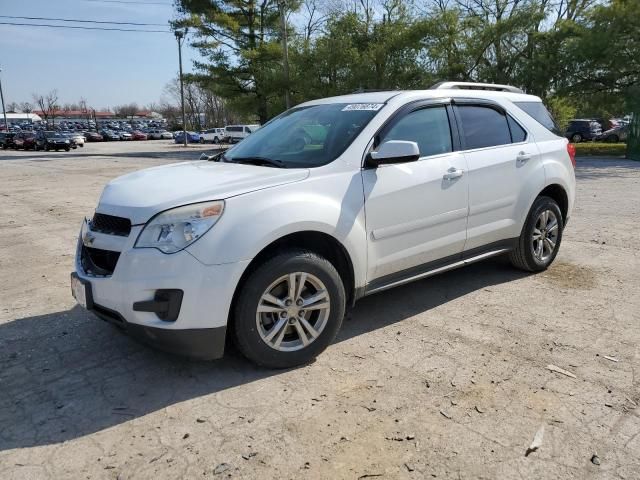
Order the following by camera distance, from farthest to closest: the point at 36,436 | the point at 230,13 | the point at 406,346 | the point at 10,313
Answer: the point at 230,13, the point at 10,313, the point at 406,346, the point at 36,436

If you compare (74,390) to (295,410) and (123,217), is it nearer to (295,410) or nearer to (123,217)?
(123,217)

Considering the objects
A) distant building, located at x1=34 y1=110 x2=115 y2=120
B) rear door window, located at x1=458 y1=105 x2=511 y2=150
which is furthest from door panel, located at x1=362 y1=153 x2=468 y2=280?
distant building, located at x1=34 y1=110 x2=115 y2=120

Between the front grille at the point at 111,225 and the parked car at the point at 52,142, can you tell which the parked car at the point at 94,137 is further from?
the front grille at the point at 111,225

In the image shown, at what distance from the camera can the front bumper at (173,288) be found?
294 centimetres

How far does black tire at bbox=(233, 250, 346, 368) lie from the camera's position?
3.13m

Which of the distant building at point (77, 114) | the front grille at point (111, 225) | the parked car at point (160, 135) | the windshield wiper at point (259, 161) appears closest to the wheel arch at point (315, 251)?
the windshield wiper at point (259, 161)

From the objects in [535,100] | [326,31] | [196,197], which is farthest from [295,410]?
[326,31]

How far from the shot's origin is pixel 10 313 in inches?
177

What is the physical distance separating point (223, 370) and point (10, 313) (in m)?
2.32

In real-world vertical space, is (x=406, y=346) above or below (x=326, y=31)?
below

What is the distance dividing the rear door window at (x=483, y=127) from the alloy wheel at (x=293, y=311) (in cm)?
196

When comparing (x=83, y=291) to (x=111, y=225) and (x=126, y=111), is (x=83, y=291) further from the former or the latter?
(x=126, y=111)

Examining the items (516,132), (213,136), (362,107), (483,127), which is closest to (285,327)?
(362,107)

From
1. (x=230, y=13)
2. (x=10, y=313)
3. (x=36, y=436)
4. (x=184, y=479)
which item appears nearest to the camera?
(x=184, y=479)
